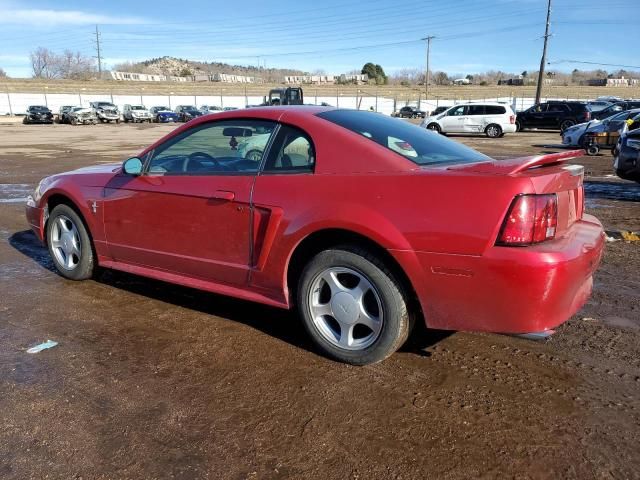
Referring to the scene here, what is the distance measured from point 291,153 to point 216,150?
2.39ft

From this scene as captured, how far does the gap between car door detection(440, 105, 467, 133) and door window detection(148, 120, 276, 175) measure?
2517 centimetres

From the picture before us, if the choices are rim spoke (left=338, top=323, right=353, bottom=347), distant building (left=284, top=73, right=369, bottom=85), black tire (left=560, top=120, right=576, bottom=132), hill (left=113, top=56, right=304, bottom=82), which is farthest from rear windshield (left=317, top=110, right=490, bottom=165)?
hill (left=113, top=56, right=304, bottom=82)

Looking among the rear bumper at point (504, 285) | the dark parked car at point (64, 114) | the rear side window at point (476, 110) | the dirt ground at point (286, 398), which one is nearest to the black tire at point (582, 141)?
the rear side window at point (476, 110)

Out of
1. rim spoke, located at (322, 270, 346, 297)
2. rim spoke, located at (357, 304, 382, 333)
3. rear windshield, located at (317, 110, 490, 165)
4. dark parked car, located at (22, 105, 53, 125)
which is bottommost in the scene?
rim spoke, located at (357, 304, 382, 333)

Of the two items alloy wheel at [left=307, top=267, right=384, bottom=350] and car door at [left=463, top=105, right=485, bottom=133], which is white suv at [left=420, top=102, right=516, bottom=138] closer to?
car door at [left=463, top=105, right=485, bottom=133]

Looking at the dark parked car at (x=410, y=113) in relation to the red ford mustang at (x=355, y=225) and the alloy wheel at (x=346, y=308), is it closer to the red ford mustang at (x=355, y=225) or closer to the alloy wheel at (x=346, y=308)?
the red ford mustang at (x=355, y=225)

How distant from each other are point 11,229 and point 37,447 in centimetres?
532

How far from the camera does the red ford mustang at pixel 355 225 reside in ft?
8.93

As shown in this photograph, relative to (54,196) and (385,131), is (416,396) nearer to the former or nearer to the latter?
(385,131)

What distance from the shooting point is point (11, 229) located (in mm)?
6949

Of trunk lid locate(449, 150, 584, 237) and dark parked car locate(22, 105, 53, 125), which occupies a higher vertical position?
dark parked car locate(22, 105, 53, 125)

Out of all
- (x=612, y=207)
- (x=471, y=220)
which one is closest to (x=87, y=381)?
(x=471, y=220)

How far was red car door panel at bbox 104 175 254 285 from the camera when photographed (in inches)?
140

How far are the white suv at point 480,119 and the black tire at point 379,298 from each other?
24961 millimetres
